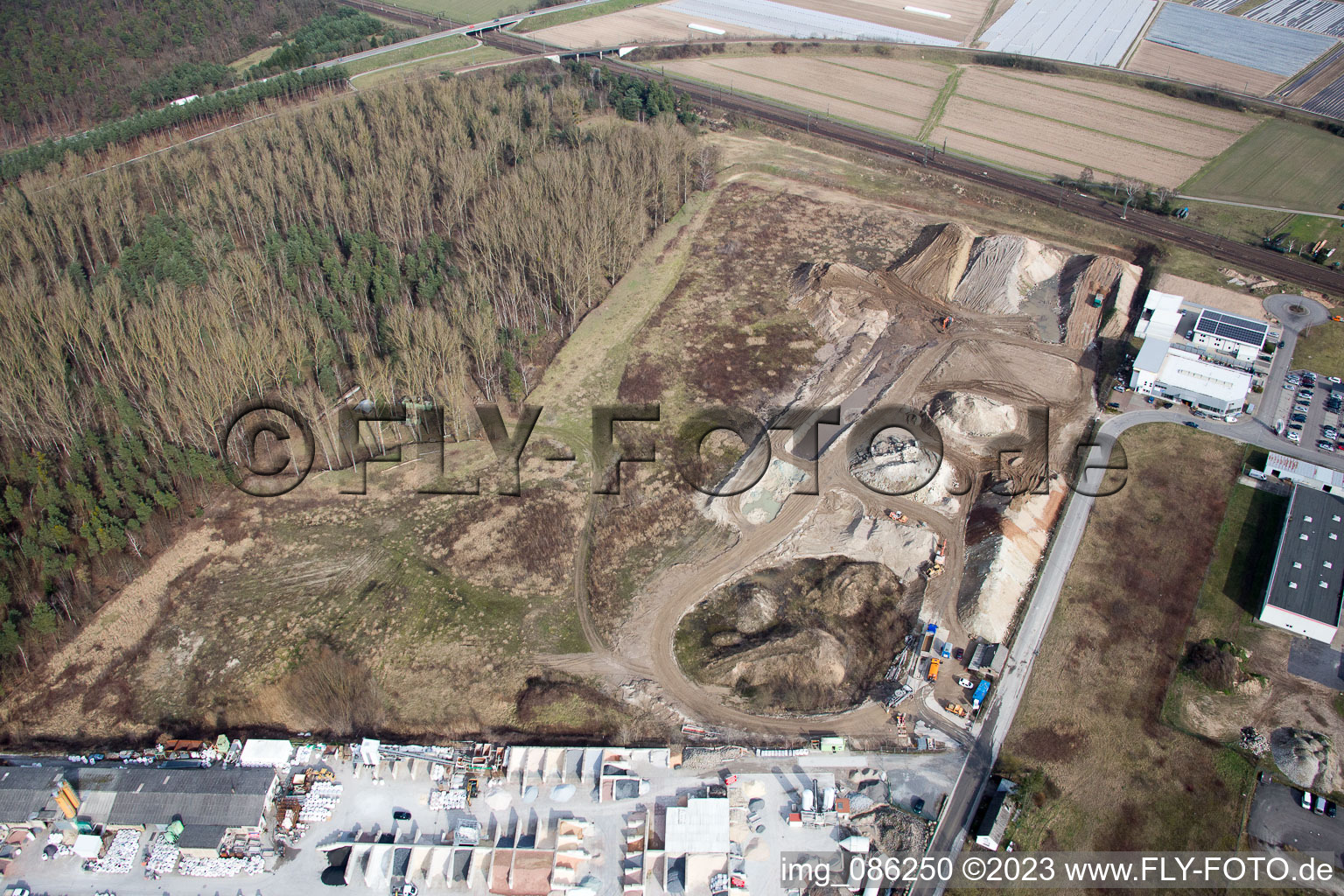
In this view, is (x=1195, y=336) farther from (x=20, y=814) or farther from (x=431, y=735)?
(x=20, y=814)

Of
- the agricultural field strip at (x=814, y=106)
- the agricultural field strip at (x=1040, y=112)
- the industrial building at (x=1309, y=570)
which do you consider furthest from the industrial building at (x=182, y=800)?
the agricultural field strip at (x=1040, y=112)

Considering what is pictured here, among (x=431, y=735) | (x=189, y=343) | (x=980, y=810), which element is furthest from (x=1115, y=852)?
(x=189, y=343)

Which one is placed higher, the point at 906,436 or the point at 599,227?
the point at 599,227

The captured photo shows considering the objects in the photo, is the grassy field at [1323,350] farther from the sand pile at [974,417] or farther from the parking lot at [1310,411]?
the sand pile at [974,417]

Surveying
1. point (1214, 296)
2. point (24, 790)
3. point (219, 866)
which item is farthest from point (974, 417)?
point (24, 790)

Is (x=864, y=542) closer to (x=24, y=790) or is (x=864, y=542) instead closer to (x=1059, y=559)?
(x=1059, y=559)

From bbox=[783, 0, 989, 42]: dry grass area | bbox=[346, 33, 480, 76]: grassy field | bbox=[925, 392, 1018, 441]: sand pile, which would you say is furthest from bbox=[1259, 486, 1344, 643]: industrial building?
bbox=[346, 33, 480, 76]: grassy field
